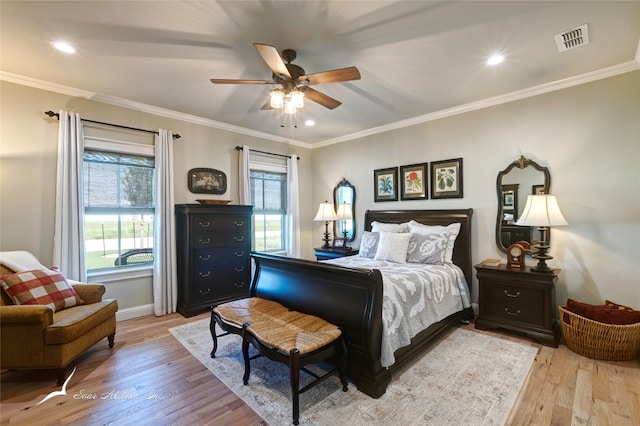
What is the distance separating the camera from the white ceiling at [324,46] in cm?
205

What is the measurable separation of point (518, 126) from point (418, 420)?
3.37 m

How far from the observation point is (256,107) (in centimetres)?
387

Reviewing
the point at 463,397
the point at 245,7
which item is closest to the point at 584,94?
the point at 463,397

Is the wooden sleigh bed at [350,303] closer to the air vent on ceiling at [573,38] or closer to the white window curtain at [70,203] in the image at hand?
the white window curtain at [70,203]

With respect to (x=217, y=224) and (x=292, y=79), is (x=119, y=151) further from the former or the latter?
(x=292, y=79)

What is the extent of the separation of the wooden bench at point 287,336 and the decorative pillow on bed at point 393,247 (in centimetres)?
157

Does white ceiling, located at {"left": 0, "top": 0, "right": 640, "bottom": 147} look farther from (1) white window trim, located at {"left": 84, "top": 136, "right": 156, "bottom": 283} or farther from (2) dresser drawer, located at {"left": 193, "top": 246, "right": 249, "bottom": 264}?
(2) dresser drawer, located at {"left": 193, "top": 246, "right": 249, "bottom": 264}

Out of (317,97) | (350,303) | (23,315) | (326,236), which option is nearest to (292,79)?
(317,97)

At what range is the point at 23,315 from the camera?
2.17 m

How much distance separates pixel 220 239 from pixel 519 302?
12.2 ft

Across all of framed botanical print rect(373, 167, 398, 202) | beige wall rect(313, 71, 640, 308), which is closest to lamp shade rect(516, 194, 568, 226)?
beige wall rect(313, 71, 640, 308)

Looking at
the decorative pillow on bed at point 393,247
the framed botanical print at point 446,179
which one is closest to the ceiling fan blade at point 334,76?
the decorative pillow on bed at point 393,247

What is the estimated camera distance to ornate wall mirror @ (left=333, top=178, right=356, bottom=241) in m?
5.02

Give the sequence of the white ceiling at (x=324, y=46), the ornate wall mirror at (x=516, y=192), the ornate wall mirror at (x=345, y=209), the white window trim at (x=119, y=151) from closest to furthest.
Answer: the white ceiling at (x=324, y=46) → the ornate wall mirror at (x=516, y=192) → the white window trim at (x=119, y=151) → the ornate wall mirror at (x=345, y=209)
